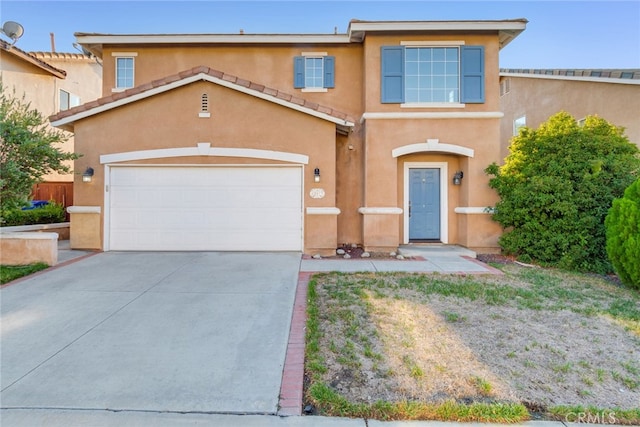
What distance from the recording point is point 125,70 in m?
11.5

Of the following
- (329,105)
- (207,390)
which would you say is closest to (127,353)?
(207,390)

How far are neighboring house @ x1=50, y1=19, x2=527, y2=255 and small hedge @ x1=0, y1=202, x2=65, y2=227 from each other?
83.7 inches

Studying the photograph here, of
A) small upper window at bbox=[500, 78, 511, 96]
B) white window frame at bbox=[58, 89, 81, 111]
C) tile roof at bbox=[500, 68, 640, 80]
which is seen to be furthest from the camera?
small upper window at bbox=[500, 78, 511, 96]

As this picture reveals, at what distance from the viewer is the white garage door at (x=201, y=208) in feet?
31.2

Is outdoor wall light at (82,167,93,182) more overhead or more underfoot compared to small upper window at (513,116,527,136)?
more underfoot

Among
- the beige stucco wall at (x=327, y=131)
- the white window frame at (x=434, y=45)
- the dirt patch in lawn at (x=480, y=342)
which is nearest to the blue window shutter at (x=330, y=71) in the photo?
the beige stucco wall at (x=327, y=131)

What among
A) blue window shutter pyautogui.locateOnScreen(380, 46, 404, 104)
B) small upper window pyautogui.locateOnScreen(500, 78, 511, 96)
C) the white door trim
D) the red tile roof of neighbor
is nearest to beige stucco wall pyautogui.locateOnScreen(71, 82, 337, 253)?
the red tile roof of neighbor

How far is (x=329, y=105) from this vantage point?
442 inches

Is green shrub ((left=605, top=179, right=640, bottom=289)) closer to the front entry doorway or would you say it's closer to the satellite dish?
the front entry doorway

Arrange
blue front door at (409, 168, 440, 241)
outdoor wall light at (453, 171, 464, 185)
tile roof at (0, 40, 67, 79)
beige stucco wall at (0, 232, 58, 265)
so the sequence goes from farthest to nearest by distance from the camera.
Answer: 1. tile roof at (0, 40, 67, 79)
2. blue front door at (409, 168, 440, 241)
3. outdoor wall light at (453, 171, 464, 185)
4. beige stucco wall at (0, 232, 58, 265)

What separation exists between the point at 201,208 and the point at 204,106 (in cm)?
280

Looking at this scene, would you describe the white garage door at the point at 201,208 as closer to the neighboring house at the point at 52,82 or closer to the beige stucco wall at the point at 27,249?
the beige stucco wall at the point at 27,249

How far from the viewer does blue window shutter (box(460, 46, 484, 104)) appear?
10.1 meters

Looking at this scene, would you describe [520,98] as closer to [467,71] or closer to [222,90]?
[467,71]
